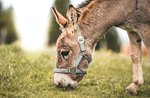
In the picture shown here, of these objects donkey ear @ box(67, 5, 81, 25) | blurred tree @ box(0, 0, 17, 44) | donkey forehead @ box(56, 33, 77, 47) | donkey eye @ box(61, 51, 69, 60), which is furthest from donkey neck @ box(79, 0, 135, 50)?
blurred tree @ box(0, 0, 17, 44)

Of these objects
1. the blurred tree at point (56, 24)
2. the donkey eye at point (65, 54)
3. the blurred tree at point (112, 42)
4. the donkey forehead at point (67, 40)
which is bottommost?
the donkey eye at point (65, 54)

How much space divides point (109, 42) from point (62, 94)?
20.5 meters

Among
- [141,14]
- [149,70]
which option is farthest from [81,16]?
[149,70]

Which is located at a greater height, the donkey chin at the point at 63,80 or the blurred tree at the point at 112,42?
the blurred tree at the point at 112,42

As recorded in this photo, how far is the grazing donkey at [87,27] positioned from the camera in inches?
387

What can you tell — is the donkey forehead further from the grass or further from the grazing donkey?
the grass

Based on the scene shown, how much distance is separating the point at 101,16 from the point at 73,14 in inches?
29.9

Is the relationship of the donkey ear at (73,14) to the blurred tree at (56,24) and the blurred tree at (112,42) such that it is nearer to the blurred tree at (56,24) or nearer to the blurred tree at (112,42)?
the blurred tree at (112,42)

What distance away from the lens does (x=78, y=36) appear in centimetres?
998

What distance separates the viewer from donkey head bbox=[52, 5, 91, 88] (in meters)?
9.78

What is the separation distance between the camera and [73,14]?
9.78 meters

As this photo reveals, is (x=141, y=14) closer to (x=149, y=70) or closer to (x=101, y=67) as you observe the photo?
(x=101, y=67)

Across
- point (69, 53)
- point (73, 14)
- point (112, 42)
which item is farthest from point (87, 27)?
point (112, 42)

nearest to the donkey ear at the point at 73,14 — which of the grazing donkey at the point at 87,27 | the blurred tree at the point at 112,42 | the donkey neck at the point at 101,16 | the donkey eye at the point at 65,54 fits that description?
the grazing donkey at the point at 87,27
